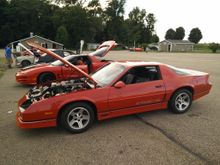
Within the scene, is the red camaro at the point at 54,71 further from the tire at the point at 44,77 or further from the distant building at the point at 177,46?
the distant building at the point at 177,46

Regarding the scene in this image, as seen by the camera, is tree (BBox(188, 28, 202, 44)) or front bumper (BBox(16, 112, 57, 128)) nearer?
front bumper (BBox(16, 112, 57, 128))

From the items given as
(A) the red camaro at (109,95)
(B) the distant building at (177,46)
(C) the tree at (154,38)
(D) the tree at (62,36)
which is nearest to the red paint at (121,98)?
(A) the red camaro at (109,95)

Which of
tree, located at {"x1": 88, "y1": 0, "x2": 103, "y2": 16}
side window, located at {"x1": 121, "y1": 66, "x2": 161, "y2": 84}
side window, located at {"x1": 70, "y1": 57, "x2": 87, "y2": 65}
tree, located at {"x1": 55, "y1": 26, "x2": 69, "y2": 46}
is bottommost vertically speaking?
side window, located at {"x1": 121, "y1": 66, "x2": 161, "y2": 84}

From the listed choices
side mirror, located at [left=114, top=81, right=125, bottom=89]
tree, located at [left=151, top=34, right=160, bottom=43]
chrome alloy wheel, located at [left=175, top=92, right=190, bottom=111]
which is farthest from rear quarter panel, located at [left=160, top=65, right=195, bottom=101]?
Answer: tree, located at [left=151, top=34, right=160, bottom=43]

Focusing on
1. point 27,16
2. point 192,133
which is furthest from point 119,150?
point 27,16

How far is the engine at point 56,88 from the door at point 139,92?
0.65m

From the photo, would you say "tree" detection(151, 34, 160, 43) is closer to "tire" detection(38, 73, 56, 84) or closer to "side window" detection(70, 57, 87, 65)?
"side window" detection(70, 57, 87, 65)

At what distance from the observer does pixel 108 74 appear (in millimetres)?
4898

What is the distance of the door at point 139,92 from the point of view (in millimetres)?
4383

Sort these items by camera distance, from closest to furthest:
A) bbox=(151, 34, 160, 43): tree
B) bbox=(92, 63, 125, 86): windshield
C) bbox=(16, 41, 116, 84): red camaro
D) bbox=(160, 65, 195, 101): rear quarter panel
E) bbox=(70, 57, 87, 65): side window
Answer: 1. bbox=(92, 63, 125, 86): windshield
2. bbox=(160, 65, 195, 101): rear quarter panel
3. bbox=(16, 41, 116, 84): red camaro
4. bbox=(70, 57, 87, 65): side window
5. bbox=(151, 34, 160, 43): tree

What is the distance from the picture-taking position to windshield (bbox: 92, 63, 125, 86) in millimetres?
4595

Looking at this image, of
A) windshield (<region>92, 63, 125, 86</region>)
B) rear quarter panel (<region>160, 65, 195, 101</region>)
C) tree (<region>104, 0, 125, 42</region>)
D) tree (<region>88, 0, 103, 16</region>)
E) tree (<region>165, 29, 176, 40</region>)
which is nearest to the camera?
windshield (<region>92, 63, 125, 86</region>)

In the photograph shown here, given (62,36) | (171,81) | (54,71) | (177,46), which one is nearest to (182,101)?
(171,81)

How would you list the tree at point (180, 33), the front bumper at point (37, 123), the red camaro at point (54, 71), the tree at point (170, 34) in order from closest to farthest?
1. the front bumper at point (37, 123)
2. the red camaro at point (54, 71)
3. the tree at point (180, 33)
4. the tree at point (170, 34)
